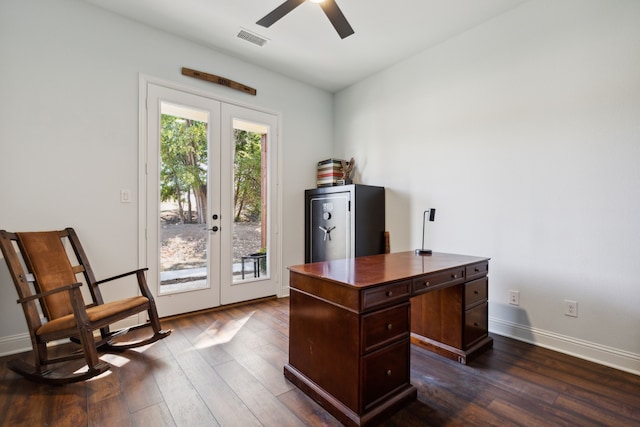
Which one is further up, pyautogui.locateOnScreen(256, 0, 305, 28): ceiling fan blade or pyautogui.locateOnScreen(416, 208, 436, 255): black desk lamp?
pyautogui.locateOnScreen(256, 0, 305, 28): ceiling fan blade

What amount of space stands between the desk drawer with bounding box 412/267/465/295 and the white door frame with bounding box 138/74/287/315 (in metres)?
2.28

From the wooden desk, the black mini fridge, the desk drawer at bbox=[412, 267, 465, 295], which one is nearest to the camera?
the wooden desk

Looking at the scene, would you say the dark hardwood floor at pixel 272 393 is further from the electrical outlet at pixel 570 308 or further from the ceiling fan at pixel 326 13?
the ceiling fan at pixel 326 13

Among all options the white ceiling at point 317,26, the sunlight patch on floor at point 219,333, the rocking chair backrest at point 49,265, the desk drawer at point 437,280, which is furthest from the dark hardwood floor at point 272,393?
the white ceiling at point 317,26

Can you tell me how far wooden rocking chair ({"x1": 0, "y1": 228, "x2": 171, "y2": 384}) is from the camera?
1.91 m

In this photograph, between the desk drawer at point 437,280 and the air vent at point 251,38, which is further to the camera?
the air vent at point 251,38

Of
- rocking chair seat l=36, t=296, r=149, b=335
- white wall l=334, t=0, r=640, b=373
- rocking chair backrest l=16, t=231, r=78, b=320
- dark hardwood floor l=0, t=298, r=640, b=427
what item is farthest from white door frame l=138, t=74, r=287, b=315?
white wall l=334, t=0, r=640, b=373

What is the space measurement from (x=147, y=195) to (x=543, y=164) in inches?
138

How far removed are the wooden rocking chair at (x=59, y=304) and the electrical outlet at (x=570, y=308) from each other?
3129 millimetres

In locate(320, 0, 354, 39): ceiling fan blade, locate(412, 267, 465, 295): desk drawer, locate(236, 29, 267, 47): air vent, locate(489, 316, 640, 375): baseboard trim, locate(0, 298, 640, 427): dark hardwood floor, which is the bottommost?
locate(0, 298, 640, 427): dark hardwood floor

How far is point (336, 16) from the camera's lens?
2.24 m

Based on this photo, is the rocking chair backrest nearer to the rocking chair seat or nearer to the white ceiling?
the rocking chair seat

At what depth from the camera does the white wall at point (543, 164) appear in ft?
7.10

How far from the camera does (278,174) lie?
3.89 metres
